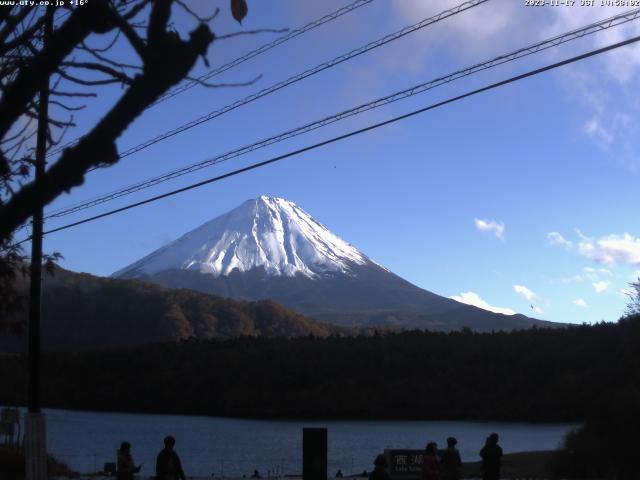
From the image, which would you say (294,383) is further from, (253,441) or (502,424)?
(253,441)

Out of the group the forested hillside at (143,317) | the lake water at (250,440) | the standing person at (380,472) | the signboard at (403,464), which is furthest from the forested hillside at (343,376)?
the standing person at (380,472)

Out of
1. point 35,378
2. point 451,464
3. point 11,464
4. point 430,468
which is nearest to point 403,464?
point 451,464

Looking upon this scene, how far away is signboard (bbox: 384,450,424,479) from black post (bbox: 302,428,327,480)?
2676 mm

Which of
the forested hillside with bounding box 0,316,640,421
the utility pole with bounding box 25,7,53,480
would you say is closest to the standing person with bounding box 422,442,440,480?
the utility pole with bounding box 25,7,53,480

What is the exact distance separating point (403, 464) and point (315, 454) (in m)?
3.07

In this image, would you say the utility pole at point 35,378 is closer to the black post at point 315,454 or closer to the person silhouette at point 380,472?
the black post at point 315,454

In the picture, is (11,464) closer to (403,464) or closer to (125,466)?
(125,466)

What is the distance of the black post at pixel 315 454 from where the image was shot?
13.3 metres

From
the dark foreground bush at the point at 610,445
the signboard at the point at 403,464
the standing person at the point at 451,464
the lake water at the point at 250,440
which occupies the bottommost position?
the lake water at the point at 250,440

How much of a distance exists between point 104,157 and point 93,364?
4344 inches

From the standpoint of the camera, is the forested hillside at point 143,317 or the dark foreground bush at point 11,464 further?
the forested hillside at point 143,317

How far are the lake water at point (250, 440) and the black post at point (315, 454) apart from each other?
2337 cm

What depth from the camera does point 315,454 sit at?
13.4m

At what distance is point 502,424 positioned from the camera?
84.6 m
